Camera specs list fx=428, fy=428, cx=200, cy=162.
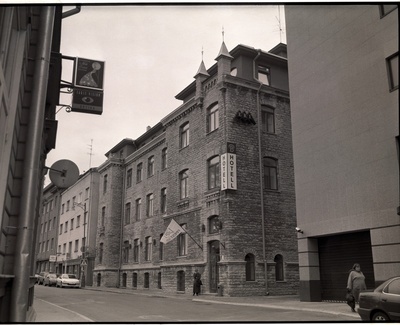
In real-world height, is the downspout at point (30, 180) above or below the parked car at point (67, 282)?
above

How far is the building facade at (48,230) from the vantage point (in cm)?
3653

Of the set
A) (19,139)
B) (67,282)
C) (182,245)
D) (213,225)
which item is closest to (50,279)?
(67,282)

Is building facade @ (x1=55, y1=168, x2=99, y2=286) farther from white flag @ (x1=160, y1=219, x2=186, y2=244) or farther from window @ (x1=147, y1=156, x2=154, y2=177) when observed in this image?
white flag @ (x1=160, y1=219, x2=186, y2=244)

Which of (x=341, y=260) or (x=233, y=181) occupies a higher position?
(x=233, y=181)

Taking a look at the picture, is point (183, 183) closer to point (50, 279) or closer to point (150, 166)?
point (150, 166)

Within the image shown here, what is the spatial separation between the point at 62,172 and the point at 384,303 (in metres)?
6.81

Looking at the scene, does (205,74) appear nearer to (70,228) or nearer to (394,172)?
(394,172)

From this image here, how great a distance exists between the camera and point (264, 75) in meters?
26.5

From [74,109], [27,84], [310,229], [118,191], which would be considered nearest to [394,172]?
[310,229]

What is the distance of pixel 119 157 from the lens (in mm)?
41656

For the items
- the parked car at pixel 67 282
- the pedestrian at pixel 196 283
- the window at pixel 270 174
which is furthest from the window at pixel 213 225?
the parked car at pixel 67 282

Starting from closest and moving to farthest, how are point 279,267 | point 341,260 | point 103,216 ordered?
point 341,260 < point 279,267 < point 103,216

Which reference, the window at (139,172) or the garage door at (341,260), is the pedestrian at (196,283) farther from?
the window at (139,172)

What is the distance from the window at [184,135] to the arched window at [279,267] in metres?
9.29
